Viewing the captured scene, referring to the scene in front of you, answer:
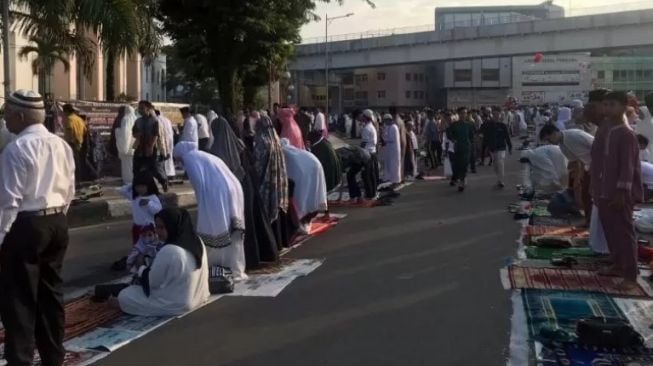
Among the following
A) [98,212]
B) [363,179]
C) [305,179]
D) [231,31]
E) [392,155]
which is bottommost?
[98,212]

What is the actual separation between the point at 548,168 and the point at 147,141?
7.38 meters

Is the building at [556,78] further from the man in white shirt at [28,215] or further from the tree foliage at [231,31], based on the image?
the man in white shirt at [28,215]

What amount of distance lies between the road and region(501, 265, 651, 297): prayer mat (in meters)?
0.23

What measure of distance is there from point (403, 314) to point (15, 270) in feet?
10.9

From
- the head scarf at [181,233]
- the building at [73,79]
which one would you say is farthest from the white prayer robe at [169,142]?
the building at [73,79]

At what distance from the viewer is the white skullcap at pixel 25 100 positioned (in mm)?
5297

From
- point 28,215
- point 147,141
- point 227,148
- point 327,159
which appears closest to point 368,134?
point 327,159

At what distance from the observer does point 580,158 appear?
11195 mm

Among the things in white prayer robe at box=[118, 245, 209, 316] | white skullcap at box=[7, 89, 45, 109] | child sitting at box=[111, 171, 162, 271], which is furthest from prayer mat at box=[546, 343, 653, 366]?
child sitting at box=[111, 171, 162, 271]

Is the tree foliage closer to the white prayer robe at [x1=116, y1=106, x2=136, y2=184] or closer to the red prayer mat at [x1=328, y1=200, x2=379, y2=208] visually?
the white prayer robe at [x1=116, y1=106, x2=136, y2=184]

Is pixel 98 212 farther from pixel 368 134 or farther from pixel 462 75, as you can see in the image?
pixel 462 75

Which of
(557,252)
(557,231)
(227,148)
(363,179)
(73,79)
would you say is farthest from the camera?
(73,79)

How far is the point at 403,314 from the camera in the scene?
715 cm

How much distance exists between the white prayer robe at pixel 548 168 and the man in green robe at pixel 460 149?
2074mm
